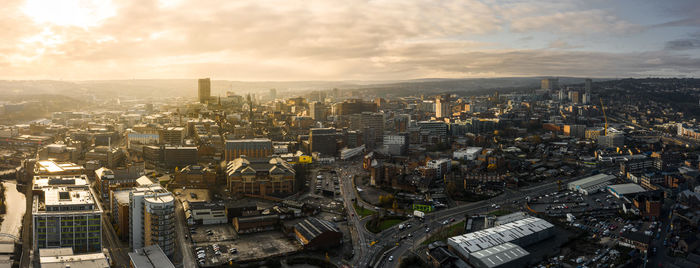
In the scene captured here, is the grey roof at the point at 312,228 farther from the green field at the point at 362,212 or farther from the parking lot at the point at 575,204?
the parking lot at the point at 575,204

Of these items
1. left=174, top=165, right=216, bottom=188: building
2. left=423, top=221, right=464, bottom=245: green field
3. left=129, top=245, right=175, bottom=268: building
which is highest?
left=174, top=165, right=216, bottom=188: building

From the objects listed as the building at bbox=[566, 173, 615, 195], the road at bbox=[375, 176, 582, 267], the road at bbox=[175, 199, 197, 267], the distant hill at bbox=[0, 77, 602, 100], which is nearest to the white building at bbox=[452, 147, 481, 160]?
the road at bbox=[375, 176, 582, 267]

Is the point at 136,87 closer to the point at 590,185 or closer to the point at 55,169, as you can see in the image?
the point at 55,169

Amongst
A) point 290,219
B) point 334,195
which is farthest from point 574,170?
point 290,219

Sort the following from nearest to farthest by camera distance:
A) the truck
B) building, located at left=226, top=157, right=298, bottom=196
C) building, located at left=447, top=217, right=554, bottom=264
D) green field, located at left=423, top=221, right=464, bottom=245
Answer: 1. building, located at left=447, top=217, right=554, bottom=264
2. green field, located at left=423, top=221, right=464, bottom=245
3. the truck
4. building, located at left=226, top=157, right=298, bottom=196

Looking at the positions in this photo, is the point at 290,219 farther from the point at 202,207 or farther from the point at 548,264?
the point at 548,264

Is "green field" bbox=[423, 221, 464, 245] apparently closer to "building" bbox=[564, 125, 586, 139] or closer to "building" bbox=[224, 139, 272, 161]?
"building" bbox=[224, 139, 272, 161]

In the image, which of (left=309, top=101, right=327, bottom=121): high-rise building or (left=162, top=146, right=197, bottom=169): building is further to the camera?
(left=309, top=101, right=327, bottom=121): high-rise building

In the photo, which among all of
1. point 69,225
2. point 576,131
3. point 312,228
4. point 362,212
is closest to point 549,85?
point 576,131
